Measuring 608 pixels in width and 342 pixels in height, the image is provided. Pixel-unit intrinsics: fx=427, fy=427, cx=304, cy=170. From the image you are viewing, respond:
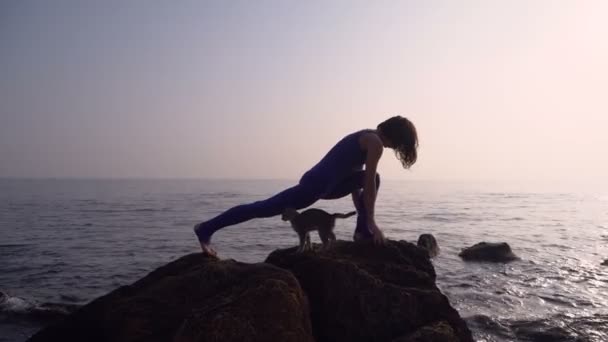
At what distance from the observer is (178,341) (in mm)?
3387

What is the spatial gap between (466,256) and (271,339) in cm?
1335

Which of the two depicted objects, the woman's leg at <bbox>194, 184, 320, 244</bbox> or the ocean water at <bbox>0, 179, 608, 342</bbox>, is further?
the ocean water at <bbox>0, 179, 608, 342</bbox>

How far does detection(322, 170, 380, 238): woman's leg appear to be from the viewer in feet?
18.0

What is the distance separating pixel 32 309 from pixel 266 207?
691 cm

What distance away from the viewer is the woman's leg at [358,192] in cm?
550

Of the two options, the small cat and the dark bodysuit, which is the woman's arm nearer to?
the dark bodysuit

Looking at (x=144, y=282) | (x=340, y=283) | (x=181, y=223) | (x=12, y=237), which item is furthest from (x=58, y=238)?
(x=340, y=283)

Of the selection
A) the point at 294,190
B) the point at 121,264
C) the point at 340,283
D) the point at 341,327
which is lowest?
the point at 121,264

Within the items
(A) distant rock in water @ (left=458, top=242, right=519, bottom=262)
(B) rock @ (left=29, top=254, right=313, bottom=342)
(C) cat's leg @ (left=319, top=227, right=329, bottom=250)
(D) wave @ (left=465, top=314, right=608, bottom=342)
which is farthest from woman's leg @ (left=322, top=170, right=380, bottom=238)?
(A) distant rock in water @ (left=458, top=242, right=519, bottom=262)

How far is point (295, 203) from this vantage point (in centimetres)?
552

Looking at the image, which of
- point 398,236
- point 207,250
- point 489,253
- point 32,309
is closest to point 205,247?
point 207,250

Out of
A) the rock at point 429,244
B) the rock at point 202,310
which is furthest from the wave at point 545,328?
the rock at point 429,244

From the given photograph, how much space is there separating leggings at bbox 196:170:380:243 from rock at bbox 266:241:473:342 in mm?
794

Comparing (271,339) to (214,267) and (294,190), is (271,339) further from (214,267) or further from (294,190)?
(294,190)
